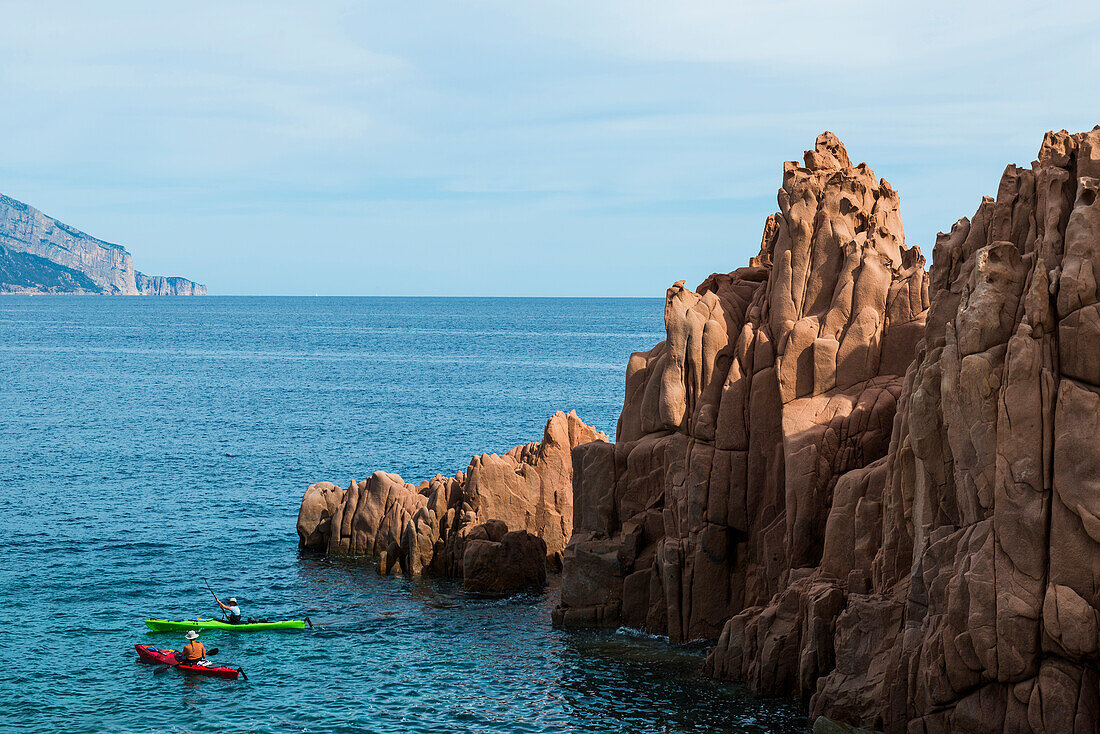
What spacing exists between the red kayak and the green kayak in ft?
9.26

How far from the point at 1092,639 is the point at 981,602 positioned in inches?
98.2

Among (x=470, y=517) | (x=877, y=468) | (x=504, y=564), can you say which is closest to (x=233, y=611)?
(x=504, y=564)

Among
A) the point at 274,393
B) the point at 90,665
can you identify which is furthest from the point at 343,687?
the point at 274,393

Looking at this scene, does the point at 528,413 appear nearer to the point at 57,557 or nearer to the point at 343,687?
the point at 57,557

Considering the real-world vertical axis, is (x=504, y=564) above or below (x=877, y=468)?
below

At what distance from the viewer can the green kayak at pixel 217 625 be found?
45.6 m

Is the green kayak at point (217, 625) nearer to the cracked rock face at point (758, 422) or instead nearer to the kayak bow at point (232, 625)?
the kayak bow at point (232, 625)

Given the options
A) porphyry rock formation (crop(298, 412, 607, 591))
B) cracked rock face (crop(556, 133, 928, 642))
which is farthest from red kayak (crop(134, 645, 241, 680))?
porphyry rock formation (crop(298, 412, 607, 591))

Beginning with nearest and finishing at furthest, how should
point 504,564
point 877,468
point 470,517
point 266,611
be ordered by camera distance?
point 877,468 < point 266,611 < point 504,564 < point 470,517

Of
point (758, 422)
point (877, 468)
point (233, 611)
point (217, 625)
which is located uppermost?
point (758, 422)

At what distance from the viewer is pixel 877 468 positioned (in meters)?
34.2

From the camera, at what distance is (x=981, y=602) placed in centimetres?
2662

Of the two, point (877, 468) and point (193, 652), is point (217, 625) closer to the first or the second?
point (193, 652)

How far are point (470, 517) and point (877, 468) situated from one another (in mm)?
24932
